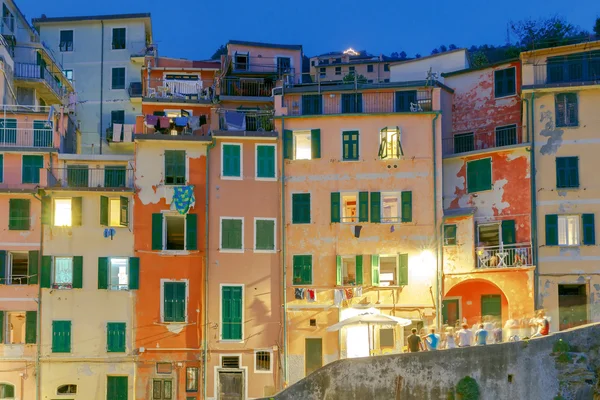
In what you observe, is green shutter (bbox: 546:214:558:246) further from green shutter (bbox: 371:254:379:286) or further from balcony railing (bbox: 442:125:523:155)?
green shutter (bbox: 371:254:379:286)

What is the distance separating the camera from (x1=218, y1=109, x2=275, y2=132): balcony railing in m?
53.5

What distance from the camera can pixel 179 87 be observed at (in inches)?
2485

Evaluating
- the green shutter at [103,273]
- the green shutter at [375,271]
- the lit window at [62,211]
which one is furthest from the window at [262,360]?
the lit window at [62,211]

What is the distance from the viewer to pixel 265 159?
172ft

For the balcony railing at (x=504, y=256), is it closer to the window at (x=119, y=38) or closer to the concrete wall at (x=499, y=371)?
the concrete wall at (x=499, y=371)

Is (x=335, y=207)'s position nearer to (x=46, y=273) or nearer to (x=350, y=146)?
(x=350, y=146)

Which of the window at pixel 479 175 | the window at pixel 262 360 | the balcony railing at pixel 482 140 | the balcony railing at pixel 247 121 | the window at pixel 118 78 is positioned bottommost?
the window at pixel 262 360

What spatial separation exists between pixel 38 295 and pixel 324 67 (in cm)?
5593

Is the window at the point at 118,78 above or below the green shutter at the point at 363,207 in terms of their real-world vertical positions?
above

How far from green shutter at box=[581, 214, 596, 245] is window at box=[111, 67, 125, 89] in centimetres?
3254

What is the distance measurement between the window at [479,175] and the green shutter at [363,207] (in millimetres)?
5064

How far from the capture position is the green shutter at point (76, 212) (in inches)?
2031

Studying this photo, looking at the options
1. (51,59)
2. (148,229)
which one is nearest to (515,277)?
(148,229)

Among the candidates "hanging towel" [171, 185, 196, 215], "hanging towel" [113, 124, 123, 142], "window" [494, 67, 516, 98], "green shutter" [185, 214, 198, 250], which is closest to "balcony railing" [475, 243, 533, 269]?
"window" [494, 67, 516, 98]
